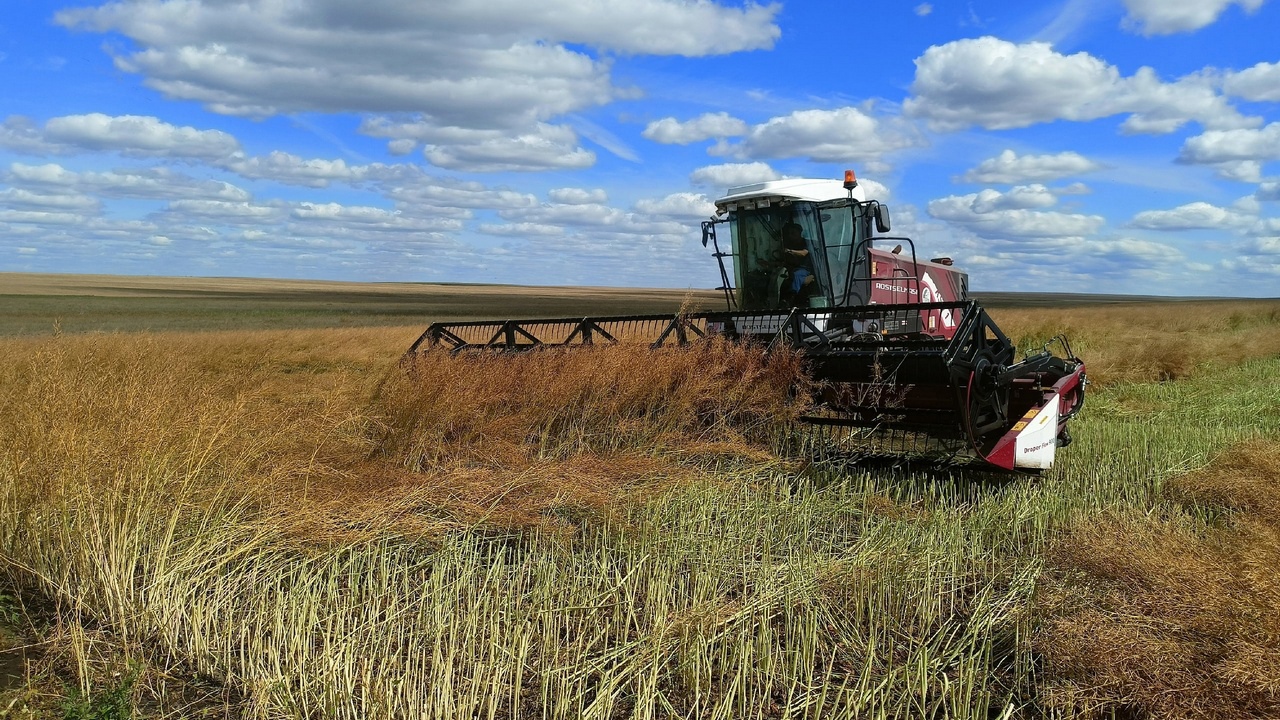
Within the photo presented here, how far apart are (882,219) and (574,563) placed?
5.69m

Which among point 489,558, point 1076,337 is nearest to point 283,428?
point 489,558

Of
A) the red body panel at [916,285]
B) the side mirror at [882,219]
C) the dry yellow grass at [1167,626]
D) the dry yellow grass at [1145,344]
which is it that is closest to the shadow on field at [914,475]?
the dry yellow grass at [1167,626]

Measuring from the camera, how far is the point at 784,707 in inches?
114

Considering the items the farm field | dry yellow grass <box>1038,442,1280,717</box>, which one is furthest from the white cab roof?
dry yellow grass <box>1038,442,1280,717</box>

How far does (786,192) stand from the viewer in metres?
8.74

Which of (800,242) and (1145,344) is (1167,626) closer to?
(800,242)

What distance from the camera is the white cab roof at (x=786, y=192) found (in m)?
8.77

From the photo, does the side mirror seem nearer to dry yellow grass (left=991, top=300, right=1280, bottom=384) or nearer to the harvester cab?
the harvester cab

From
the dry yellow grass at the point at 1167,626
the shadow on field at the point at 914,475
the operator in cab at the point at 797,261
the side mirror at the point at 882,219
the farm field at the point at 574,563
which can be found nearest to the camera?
the dry yellow grass at the point at 1167,626

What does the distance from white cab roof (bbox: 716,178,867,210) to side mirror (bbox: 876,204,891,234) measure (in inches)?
20.6

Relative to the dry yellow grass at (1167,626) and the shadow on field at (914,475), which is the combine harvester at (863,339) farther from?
the dry yellow grass at (1167,626)

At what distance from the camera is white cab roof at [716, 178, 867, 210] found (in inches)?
345

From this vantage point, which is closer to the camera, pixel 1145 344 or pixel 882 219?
pixel 882 219

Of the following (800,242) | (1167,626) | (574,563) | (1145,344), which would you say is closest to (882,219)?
(800,242)
